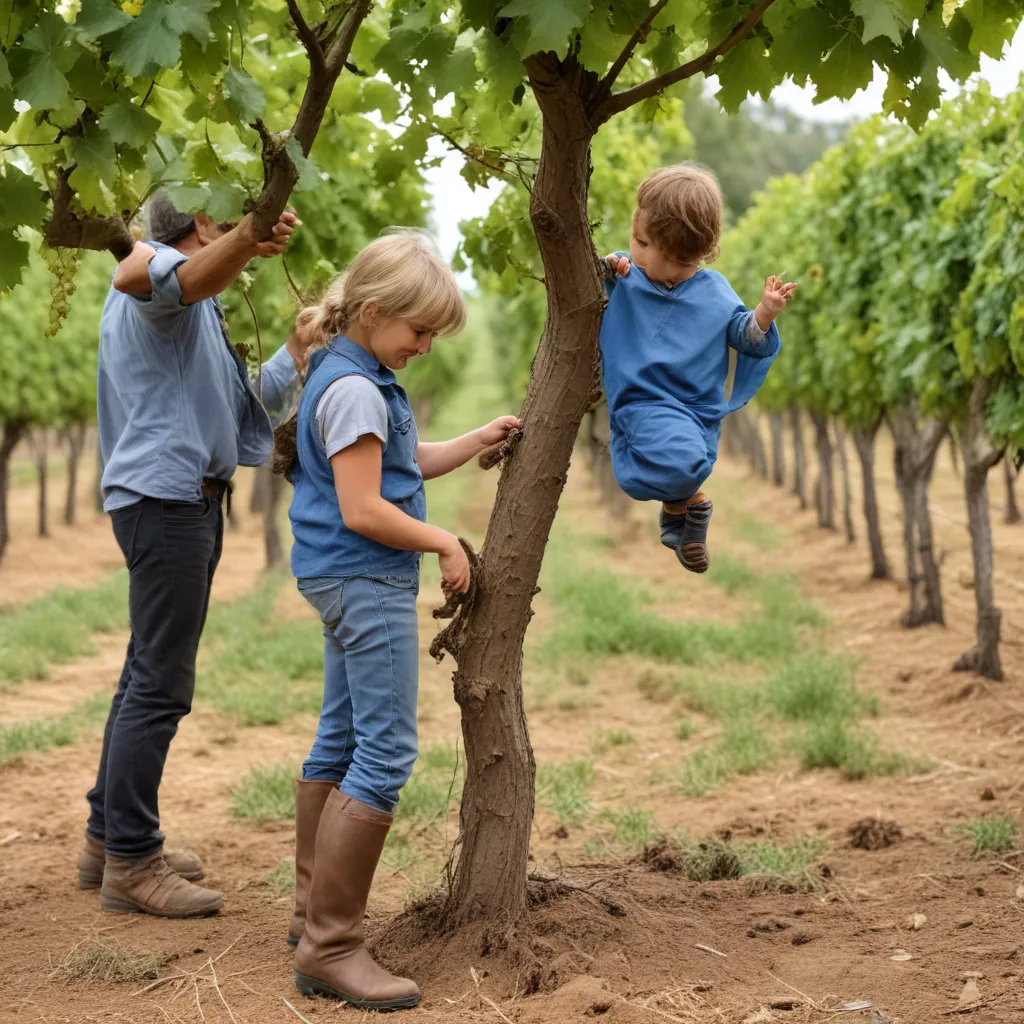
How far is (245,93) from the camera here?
115 inches

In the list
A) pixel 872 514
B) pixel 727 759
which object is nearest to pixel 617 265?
pixel 727 759

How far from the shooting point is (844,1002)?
10.1 ft

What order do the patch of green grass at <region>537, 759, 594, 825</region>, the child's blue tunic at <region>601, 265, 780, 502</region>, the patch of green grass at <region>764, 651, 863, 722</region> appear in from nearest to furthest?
the child's blue tunic at <region>601, 265, 780, 502</region> → the patch of green grass at <region>537, 759, 594, 825</region> → the patch of green grass at <region>764, 651, 863, 722</region>

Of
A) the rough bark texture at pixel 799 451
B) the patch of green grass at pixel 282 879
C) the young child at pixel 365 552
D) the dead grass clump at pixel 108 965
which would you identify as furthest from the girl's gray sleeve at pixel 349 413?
the rough bark texture at pixel 799 451

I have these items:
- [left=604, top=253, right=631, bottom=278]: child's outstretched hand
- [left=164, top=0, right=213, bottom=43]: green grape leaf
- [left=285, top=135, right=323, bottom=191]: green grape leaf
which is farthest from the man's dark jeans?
[left=164, top=0, right=213, bottom=43]: green grape leaf

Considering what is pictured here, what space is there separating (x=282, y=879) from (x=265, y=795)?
1.12 meters

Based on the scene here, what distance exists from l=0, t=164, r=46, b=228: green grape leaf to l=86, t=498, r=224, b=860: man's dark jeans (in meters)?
1.09

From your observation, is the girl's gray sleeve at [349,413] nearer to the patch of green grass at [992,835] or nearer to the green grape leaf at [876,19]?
the green grape leaf at [876,19]

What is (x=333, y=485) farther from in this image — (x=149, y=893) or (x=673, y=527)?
(x=149, y=893)

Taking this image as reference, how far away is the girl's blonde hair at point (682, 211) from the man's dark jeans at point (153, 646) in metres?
1.58

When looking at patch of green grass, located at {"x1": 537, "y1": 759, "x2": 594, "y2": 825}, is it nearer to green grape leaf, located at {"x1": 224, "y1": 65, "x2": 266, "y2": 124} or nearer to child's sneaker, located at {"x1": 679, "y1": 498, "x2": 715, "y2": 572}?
child's sneaker, located at {"x1": 679, "y1": 498, "x2": 715, "y2": 572}

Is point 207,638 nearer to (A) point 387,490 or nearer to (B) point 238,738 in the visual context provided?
(B) point 238,738

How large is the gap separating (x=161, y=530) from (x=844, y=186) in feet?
29.5

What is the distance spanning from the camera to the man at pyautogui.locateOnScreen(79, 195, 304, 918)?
374 cm
